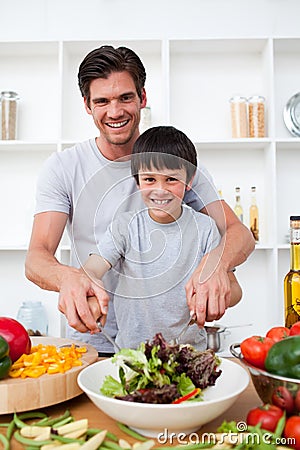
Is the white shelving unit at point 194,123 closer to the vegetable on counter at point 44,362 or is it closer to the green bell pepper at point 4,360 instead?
the vegetable on counter at point 44,362

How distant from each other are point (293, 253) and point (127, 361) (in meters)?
0.59

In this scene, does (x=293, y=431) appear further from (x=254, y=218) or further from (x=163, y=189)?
(x=254, y=218)

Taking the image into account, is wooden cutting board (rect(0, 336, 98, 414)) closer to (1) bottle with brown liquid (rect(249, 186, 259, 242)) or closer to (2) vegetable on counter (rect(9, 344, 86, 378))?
(2) vegetable on counter (rect(9, 344, 86, 378))

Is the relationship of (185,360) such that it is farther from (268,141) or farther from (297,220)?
(268,141)

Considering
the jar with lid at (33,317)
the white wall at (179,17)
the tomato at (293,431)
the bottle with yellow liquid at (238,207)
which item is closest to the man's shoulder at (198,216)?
the tomato at (293,431)

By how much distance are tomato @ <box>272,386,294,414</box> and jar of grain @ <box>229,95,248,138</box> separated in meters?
1.96

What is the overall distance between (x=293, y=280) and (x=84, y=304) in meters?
0.54

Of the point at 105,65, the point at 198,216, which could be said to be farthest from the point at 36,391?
the point at 105,65

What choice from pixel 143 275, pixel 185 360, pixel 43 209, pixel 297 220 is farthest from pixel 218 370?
pixel 43 209

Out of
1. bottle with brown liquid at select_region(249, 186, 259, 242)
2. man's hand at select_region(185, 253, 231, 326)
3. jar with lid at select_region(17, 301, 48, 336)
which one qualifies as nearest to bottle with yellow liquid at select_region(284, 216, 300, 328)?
man's hand at select_region(185, 253, 231, 326)

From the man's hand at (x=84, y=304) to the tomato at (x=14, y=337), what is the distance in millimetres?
97

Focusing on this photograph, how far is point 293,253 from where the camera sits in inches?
50.4

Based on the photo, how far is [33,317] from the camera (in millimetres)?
2553

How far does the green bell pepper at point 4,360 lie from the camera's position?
93 cm
